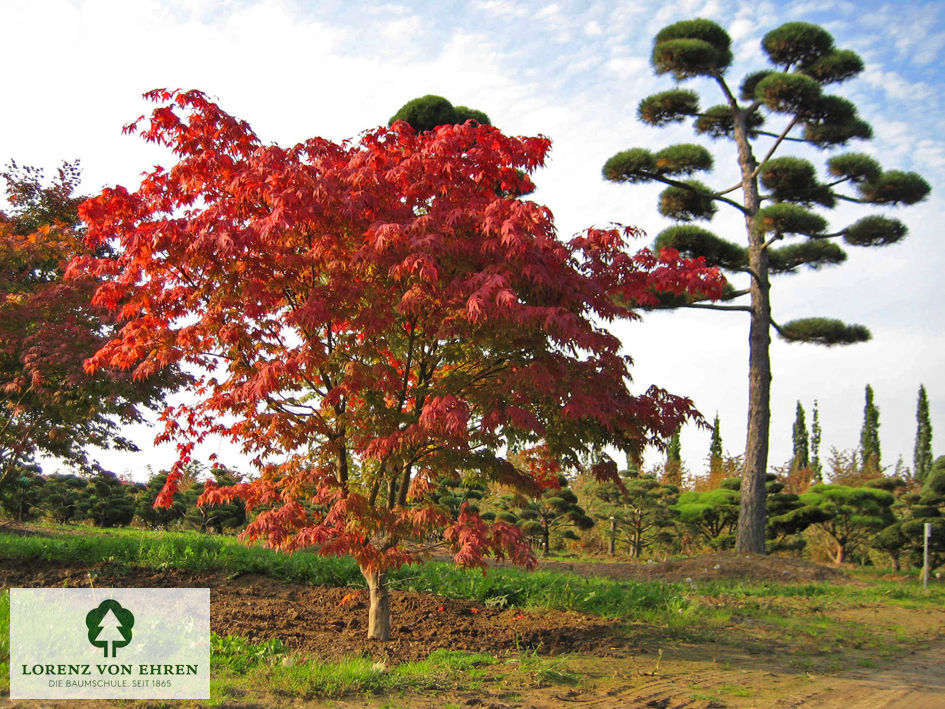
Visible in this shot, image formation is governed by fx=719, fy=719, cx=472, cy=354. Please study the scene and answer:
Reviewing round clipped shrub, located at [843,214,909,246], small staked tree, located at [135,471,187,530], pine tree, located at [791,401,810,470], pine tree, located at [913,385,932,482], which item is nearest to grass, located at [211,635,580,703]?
small staked tree, located at [135,471,187,530]

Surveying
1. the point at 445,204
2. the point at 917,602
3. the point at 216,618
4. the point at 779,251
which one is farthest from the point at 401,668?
the point at 779,251

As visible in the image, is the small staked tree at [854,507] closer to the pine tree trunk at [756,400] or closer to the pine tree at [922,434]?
the pine tree trunk at [756,400]

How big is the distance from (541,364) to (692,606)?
12.7ft

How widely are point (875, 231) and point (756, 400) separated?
4.55 meters

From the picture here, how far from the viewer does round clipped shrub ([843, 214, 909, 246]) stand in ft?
47.0

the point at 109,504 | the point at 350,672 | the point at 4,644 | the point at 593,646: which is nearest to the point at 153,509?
the point at 109,504

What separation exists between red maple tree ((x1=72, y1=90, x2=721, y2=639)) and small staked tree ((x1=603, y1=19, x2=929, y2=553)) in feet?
27.9

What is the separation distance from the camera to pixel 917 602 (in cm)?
957

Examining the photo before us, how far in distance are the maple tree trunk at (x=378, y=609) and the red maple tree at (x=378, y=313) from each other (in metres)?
0.01

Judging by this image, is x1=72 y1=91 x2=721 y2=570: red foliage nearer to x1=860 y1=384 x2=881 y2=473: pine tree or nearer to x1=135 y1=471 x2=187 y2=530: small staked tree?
x1=135 y1=471 x2=187 y2=530: small staked tree

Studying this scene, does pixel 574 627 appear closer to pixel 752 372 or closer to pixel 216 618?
pixel 216 618

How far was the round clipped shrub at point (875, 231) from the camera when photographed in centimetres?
1431

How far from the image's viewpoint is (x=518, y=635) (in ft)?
19.4

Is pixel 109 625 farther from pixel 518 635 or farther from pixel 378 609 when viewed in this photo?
pixel 518 635
